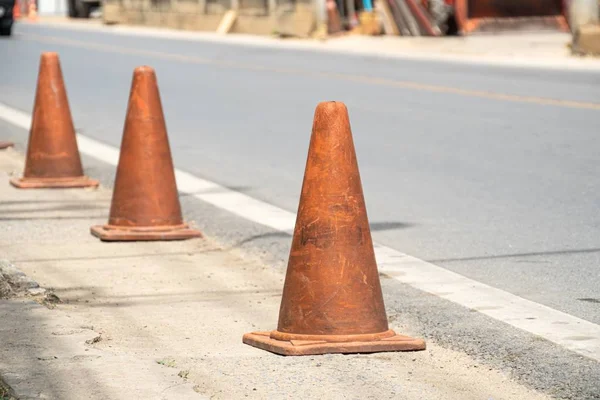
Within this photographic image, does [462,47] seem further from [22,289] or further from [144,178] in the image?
[22,289]

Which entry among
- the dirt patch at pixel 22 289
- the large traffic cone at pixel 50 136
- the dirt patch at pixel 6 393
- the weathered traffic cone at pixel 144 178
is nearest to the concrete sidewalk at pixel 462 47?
the large traffic cone at pixel 50 136

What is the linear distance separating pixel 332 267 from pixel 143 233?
2.48 m

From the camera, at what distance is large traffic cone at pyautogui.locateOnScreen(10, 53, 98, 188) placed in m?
8.81

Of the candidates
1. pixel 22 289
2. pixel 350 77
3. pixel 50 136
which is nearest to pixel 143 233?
pixel 22 289

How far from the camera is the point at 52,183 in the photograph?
898 cm

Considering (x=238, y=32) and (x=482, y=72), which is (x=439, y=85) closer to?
(x=482, y=72)

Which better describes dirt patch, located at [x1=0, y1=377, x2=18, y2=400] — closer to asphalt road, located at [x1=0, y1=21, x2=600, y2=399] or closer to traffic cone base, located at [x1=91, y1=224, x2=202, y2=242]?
asphalt road, located at [x1=0, y1=21, x2=600, y2=399]

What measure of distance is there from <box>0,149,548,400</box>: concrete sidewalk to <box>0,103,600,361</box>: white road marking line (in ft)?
1.48

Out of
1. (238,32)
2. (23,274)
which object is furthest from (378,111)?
(238,32)

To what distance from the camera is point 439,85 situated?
1820 centimetres

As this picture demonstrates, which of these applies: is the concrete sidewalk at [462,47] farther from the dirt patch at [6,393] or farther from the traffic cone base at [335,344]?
the dirt patch at [6,393]

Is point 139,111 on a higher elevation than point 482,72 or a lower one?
higher

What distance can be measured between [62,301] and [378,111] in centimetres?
949

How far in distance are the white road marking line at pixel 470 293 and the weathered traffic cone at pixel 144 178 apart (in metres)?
0.77
